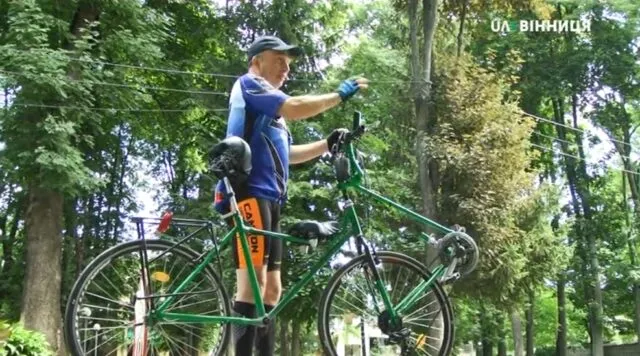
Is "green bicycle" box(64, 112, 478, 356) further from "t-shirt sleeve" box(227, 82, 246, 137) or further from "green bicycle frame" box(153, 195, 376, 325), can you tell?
"t-shirt sleeve" box(227, 82, 246, 137)

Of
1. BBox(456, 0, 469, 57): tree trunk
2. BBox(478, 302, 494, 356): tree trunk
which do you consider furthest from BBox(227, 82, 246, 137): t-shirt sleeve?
BBox(478, 302, 494, 356): tree trunk

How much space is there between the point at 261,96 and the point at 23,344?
8126 millimetres

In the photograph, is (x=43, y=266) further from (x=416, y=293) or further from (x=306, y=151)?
(x=416, y=293)

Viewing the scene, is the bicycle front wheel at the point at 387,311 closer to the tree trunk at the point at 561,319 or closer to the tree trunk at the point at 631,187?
the tree trunk at the point at 561,319

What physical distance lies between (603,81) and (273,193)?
21594 mm

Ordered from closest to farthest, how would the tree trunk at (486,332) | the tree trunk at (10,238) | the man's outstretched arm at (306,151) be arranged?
the man's outstretched arm at (306,151) → the tree trunk at (10,238) → the tree trunk at (486,332)

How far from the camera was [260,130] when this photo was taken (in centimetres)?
317

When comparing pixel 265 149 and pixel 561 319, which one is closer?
pixel 265 149

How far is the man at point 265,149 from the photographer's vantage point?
3.00 meters

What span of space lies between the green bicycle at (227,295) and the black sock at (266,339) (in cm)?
6

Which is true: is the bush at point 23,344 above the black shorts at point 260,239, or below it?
below

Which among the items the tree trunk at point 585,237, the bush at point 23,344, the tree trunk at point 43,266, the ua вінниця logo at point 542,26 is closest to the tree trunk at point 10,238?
the tree trunk at point 43,266

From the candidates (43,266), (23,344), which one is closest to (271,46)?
(23,344)

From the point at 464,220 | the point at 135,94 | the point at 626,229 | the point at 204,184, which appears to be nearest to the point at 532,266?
the point at 464,220
